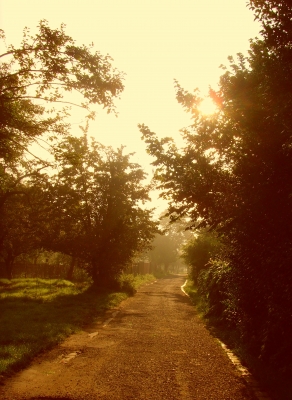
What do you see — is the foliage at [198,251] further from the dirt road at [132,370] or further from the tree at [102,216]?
the dirt road at [132,370]

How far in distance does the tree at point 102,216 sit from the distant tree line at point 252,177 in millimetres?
16170

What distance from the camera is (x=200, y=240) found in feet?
94.9

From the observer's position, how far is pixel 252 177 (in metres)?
7.43

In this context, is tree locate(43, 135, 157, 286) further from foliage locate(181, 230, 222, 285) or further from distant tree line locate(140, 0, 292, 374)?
distant tree line locate(140, 0, 292, 374)

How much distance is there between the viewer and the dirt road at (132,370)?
224 inches

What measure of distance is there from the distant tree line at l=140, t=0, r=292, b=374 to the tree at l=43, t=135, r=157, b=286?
1617cm

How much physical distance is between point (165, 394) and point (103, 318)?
901 cm

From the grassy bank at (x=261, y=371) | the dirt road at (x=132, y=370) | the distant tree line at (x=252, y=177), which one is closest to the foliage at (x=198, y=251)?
the dirt road at (x=132, y=370)

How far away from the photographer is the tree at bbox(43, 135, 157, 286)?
2458cm

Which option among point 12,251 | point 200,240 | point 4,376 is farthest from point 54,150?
point 12,251

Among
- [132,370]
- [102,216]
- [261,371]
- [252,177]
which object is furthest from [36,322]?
[102,216]

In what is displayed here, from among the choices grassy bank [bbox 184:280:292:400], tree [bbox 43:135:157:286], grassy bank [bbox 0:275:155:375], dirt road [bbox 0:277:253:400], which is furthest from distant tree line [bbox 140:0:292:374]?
tree [bbox 43:135:157:286]

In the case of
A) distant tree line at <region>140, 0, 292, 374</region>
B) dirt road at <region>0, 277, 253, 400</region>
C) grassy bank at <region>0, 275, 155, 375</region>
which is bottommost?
dirt road at <region>0, 277, 253, 400</region>

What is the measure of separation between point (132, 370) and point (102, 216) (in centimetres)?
1969
